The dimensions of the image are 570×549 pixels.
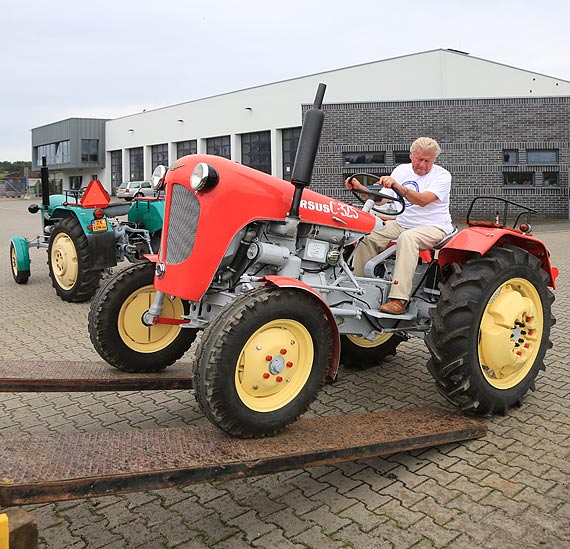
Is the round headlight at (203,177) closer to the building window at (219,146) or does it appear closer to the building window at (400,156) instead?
the building window at (400,156)

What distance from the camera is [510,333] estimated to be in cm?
385

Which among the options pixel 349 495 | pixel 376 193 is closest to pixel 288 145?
pixel 376 193

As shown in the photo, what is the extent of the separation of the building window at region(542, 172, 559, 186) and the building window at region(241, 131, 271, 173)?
1775 centimetres

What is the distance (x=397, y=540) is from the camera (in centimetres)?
266

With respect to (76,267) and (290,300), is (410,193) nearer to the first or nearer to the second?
(290,300)

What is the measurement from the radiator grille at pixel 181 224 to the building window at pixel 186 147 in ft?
132

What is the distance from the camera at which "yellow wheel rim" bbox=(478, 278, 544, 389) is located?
379 centimetres

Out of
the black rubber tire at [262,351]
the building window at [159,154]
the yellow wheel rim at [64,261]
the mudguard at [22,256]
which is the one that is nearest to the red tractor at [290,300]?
the black rubber tire at [262,351]

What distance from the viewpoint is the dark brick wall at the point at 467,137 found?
917 inches

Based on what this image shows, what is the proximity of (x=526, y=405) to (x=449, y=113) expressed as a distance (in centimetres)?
2164

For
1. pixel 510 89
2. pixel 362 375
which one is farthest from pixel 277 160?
pixel 362 375

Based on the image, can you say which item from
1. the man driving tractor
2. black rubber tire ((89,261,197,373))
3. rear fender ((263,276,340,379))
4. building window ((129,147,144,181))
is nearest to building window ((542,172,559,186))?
the man driving tractor

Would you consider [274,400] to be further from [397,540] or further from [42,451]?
Result: [42,451]

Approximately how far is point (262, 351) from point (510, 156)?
22.9 meters
